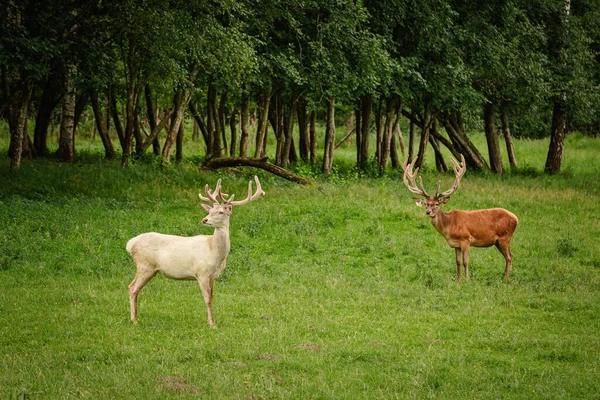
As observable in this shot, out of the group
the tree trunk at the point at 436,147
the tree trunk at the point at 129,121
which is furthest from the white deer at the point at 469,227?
the tree trunk at the point at 436,147

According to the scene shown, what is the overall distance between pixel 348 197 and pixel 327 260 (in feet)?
20.7

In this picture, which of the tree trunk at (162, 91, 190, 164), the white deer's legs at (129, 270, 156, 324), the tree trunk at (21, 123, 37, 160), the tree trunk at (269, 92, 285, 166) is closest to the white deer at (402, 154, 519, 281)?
the white deer's legs at (129, 270, 156, 324)

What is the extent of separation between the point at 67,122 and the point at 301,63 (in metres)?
7.85

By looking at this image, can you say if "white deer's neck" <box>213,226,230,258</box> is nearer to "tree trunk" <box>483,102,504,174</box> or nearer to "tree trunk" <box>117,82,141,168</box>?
"tree trunk" <box>117,82,141,168</box>

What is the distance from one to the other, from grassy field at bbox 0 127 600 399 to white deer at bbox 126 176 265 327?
2.02 feet

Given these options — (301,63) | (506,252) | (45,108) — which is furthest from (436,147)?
(506,252)

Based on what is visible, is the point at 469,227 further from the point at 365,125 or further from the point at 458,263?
the point at 365,125

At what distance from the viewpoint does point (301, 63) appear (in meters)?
27.2

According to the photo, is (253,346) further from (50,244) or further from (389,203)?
(389,203)

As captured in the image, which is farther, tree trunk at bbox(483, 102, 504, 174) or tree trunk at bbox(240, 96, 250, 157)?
tree trunk at bbox(483, 102, 504, 174)

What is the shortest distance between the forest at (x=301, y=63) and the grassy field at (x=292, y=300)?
326cm

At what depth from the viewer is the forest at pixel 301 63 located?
75.2 feet

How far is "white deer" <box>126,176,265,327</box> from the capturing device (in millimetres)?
11828

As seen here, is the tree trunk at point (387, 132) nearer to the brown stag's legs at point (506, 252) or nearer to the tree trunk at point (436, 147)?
the tree trunk at point (436, 147)
